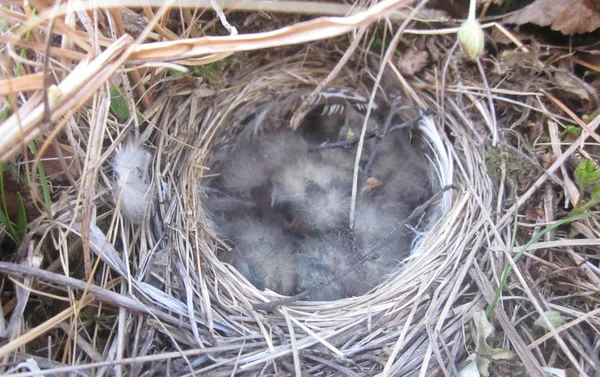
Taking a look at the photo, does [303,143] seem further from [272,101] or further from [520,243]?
[520,243]

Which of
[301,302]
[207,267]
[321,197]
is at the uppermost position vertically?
[321,197]

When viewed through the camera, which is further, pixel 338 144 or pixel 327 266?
pixel 338 144

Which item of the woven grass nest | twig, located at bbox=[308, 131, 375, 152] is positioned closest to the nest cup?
the woven grass nest

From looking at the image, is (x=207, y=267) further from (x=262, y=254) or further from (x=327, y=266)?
(x=327, y=266)

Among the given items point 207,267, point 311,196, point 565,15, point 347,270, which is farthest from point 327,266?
Result: point 565,15

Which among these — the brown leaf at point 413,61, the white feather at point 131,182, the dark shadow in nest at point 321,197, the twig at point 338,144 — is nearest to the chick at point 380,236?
the dark shadow in nest at point 321,197

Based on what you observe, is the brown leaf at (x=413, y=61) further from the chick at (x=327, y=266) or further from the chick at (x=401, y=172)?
the chick at (x=327, y=266)
